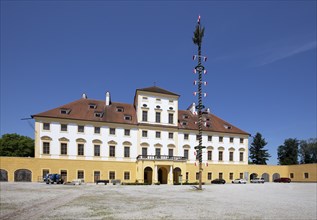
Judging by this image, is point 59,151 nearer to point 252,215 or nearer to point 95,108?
point 95,108

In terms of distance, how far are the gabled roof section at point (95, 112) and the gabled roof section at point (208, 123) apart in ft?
30.9

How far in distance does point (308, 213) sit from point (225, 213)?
4.19 metres

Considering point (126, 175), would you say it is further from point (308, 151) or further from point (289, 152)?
point (308, 151)

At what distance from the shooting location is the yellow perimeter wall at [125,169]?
135ft

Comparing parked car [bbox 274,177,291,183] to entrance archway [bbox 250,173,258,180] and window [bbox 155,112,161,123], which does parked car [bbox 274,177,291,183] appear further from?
window [bbox 155,112,161,123]

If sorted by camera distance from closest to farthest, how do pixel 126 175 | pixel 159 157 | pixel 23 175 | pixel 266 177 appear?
pixel 23 175 < pixel 126 175 < pixel 159 157 < pixel 266 177

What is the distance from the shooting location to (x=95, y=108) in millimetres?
48406

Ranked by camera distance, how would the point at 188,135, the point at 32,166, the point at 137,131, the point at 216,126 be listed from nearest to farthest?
the point at 32,166 < the point at 137,131 < the point at 188,135 < the point at 216,126

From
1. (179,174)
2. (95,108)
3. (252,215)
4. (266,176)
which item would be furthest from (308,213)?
(266,176)

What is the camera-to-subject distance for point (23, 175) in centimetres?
4072

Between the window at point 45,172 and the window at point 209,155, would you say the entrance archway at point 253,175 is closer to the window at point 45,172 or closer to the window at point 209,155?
the window at point 209,155

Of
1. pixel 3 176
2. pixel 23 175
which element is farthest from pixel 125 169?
pixel 3 176

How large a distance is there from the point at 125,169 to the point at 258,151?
49344 mm

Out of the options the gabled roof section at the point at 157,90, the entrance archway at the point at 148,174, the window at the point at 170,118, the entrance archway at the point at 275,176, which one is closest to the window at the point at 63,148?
the entrance archway at the point at 148,174
